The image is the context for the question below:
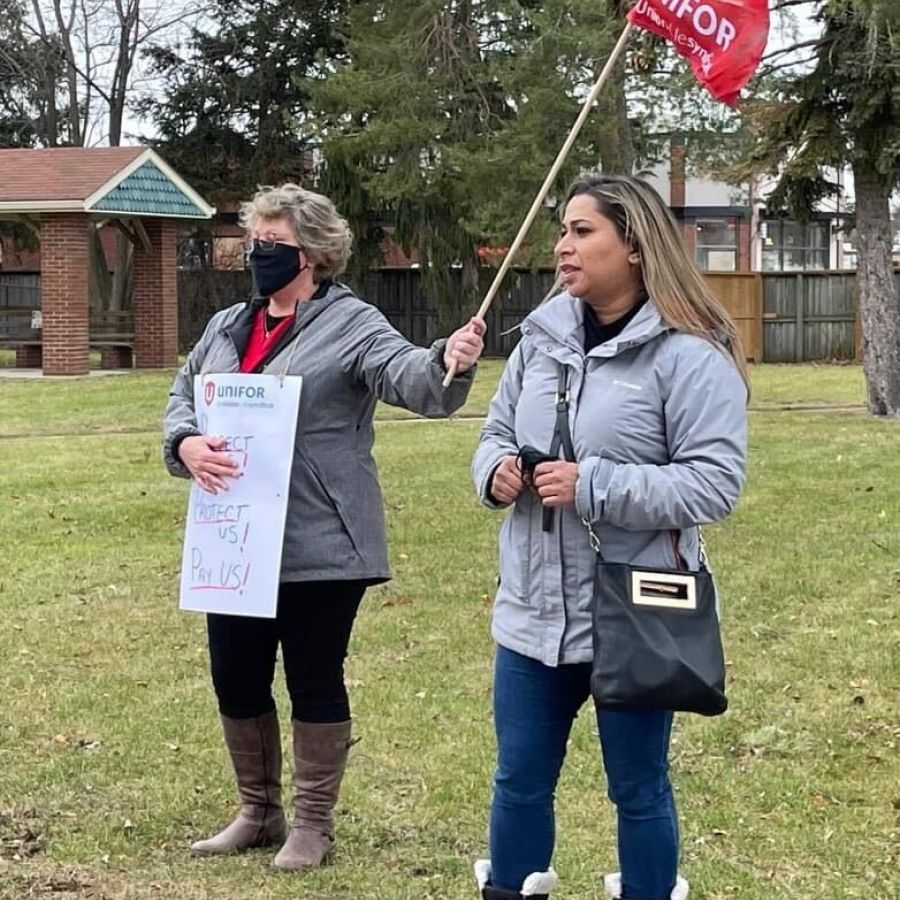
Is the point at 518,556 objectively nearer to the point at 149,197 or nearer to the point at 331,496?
the point at 331,496

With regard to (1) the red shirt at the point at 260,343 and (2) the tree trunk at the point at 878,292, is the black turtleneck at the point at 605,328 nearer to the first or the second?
(1) the red shirt at the point at 260,343

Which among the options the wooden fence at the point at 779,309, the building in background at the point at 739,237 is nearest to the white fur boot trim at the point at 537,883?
the wooden fence at the point at 779,309

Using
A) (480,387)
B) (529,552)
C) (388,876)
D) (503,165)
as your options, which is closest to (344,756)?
(388,876)

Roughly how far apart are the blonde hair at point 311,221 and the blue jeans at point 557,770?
4.70 ft

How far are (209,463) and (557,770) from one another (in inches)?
55.0

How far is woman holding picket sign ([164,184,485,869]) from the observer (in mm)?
4250

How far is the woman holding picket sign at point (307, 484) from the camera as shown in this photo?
167 inches

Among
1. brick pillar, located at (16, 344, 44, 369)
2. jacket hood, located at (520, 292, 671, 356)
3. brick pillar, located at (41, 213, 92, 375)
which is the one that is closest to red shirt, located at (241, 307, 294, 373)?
jacket hood, located at (520, 292, 671, 356)

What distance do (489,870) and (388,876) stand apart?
702 millimetres

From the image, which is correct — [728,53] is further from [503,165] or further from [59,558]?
[503,165]

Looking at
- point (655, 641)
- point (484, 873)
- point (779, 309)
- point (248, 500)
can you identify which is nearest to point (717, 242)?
point (779, 309)

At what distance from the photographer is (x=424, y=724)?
5.75 meters

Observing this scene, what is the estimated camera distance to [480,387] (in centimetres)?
2144

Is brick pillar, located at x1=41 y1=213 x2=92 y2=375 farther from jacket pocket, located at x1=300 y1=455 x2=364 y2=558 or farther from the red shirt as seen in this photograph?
jacket pocket, located at x1=300 y1=455 x2=364 y2=558
